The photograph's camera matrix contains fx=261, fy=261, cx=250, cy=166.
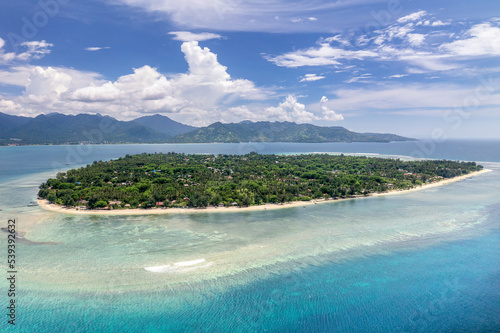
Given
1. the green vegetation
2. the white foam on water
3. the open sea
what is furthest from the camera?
the green vegetation

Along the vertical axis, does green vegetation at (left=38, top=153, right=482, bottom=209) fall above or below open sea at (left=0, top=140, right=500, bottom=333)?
above

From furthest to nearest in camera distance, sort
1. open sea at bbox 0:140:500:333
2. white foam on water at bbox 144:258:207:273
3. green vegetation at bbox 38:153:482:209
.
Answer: green vegetation at bbox 38:153:482:209 → white foam on water at bbox 144:258:207:273 → open sea at bbox 0:140:500:333

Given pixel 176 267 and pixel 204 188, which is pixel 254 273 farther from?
pixel 204 188

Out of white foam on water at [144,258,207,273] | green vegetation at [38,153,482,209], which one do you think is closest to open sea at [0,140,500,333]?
white foam on water at [144,258,207,273]

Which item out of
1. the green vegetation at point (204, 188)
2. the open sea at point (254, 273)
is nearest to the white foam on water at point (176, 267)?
the open sea at point (254, 273)

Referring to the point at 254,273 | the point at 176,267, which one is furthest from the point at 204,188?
the point at 254,273

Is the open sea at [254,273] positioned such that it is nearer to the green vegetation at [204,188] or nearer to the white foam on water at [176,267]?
the white foam on water at [176,267]

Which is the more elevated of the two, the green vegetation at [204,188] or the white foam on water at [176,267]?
the green vegetation at [204,188]

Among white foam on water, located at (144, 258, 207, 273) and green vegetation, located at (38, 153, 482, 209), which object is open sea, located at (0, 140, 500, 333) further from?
green vegetation, located at (38, 153, 482, 209)
